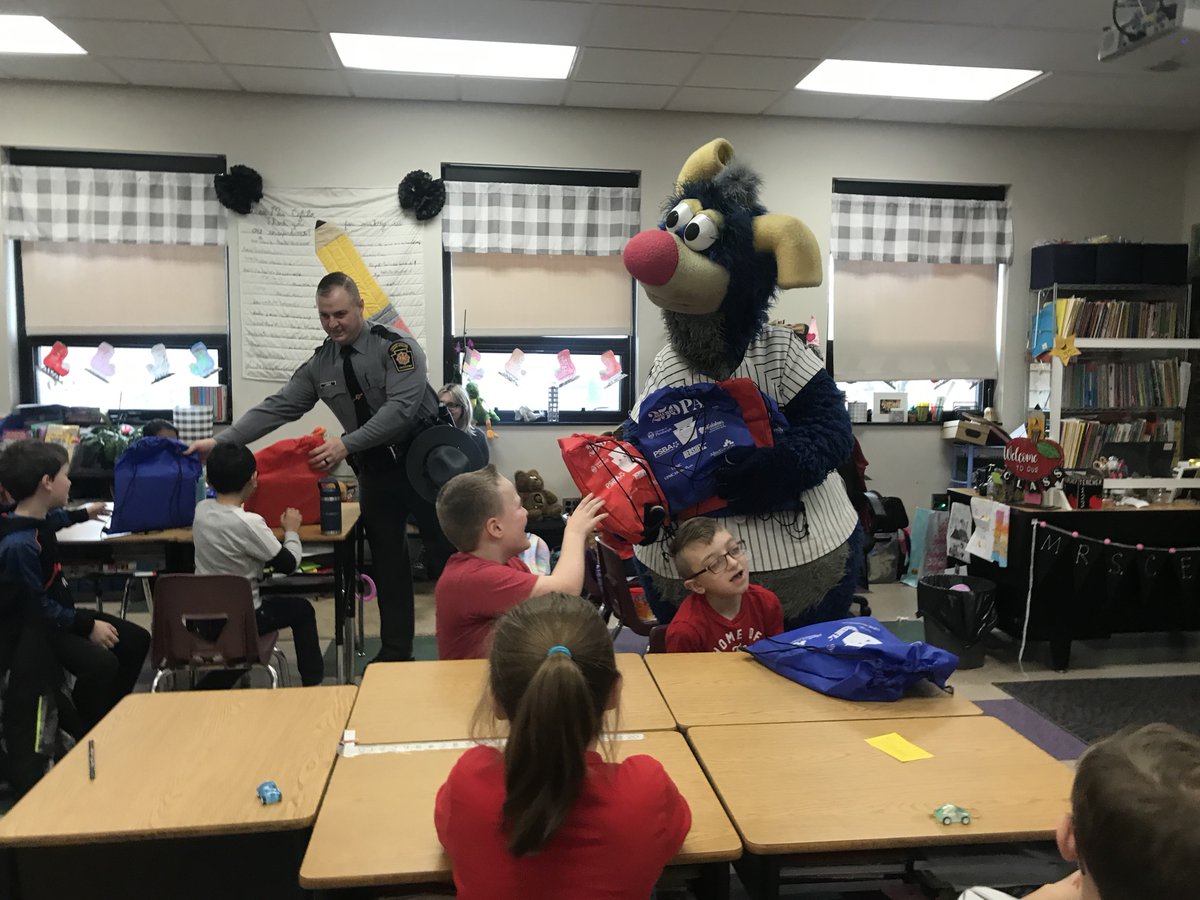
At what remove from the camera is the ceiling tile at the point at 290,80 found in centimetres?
420

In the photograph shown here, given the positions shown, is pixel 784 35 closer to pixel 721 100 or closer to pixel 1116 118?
pixel 721 100

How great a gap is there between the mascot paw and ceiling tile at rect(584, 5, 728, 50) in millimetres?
2440

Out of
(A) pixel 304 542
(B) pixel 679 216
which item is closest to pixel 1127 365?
(B) pixel 679 216

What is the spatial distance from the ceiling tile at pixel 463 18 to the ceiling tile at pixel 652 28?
3.5 inches

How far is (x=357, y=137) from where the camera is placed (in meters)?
4.65

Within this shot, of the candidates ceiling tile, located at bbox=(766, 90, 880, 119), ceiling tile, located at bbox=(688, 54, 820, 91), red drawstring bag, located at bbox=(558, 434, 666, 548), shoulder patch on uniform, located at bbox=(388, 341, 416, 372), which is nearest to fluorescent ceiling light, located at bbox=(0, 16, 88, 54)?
shoulder patch on uniform, located at bbox=(388, 341, 416, 372)

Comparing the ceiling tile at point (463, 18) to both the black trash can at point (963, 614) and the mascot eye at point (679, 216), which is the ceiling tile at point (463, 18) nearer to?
the mascot eye at point (679, 216)

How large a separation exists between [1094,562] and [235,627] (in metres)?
3.32

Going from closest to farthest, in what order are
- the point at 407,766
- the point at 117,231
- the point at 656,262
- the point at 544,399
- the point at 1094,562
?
the point at 407,766 → the point at 656,262 → the point at 1094,562 → the point at 117,231 → the point at 544,399

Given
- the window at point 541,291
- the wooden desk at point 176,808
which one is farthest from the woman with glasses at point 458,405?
the wooden desk at point 176,808

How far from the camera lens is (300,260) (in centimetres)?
467

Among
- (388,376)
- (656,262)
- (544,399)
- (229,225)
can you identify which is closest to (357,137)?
(229,225)

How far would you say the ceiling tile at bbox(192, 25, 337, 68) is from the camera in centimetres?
374

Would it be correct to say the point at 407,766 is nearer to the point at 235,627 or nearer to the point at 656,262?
the point at 656,262
